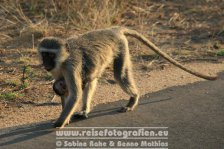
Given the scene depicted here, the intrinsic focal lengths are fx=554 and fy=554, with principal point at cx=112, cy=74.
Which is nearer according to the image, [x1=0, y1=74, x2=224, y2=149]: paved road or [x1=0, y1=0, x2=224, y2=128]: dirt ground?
[x1=0, y1=74, x2=224, y2=149]: paved road

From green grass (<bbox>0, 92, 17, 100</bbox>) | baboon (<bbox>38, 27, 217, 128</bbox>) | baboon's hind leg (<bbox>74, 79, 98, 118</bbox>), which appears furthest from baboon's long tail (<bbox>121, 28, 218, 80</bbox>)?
green grass (<bbox>0, 92, 17, 100</bbox>)

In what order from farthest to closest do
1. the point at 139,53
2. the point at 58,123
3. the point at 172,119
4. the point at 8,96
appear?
the point at 139,53, the point at 8,96, the point at 172,119, the point at 58,123

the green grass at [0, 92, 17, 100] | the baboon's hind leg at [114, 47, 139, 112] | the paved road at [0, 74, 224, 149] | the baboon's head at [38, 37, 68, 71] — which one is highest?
the baboon's head at [38, 37, 68, 71]

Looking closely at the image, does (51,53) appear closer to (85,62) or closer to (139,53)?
(85,62)

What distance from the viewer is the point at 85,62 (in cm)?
749

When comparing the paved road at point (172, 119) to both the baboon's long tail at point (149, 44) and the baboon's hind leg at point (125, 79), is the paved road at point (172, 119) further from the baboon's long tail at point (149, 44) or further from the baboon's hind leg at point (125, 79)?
the baboon's long tail at point (149, 44)

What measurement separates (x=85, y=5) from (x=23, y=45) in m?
1.72

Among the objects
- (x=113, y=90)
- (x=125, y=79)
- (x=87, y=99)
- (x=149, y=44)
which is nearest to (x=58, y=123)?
(x=87, y=99)

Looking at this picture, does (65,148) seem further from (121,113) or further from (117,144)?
(121,113)

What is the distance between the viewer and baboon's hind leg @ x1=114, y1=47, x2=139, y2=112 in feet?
25.8

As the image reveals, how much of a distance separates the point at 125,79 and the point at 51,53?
131 cm

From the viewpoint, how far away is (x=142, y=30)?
11797mm

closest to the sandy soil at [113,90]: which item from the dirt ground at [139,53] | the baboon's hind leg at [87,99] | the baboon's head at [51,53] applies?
the dirt ground at [139,53]

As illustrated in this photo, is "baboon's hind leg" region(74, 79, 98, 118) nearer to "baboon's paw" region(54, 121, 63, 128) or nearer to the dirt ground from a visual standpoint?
the dirt ground
